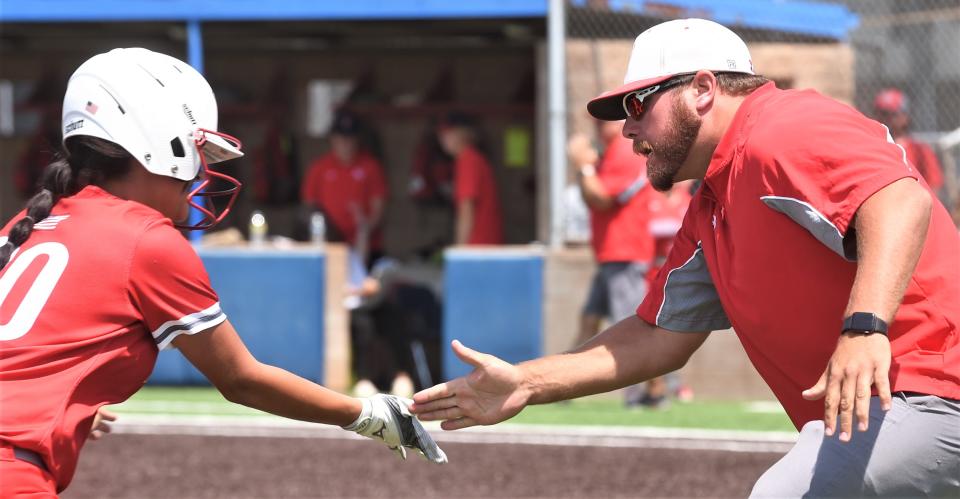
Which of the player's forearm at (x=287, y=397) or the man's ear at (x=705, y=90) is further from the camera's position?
the man's ear at (x=705, y=90)

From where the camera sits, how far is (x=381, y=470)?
7695 mm

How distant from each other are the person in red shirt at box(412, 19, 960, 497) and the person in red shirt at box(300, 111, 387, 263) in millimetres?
8708

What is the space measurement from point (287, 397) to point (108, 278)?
2.12ft

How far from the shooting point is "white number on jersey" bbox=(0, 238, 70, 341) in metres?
3.12

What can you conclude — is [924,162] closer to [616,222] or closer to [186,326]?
[616,222]

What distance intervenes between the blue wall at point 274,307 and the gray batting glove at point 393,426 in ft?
23.9

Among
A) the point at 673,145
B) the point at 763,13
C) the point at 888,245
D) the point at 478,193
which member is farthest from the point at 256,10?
the point at 888,245

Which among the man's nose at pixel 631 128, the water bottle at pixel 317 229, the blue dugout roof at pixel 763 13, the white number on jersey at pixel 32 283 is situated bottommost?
the water bottle at pixel 317 229

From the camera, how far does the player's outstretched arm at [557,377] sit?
13.2 feet

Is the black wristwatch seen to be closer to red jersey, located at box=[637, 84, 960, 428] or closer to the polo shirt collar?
red jersey, located at box=[637, 84, 960, 428]

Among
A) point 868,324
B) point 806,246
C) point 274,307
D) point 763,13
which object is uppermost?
point 763,13

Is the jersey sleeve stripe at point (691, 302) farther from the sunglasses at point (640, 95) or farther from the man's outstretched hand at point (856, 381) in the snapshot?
the man's outstretched hand at point (856, 381)

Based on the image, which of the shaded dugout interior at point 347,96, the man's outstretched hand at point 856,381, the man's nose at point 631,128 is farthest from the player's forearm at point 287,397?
the shaded dugout interior at point 347,96

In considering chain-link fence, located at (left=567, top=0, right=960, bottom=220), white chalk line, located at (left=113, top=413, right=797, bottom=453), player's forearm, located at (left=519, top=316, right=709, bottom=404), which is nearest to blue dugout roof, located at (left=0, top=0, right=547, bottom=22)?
chain-link fence, located at (left=567, top=0, right=960, bottom=220)
